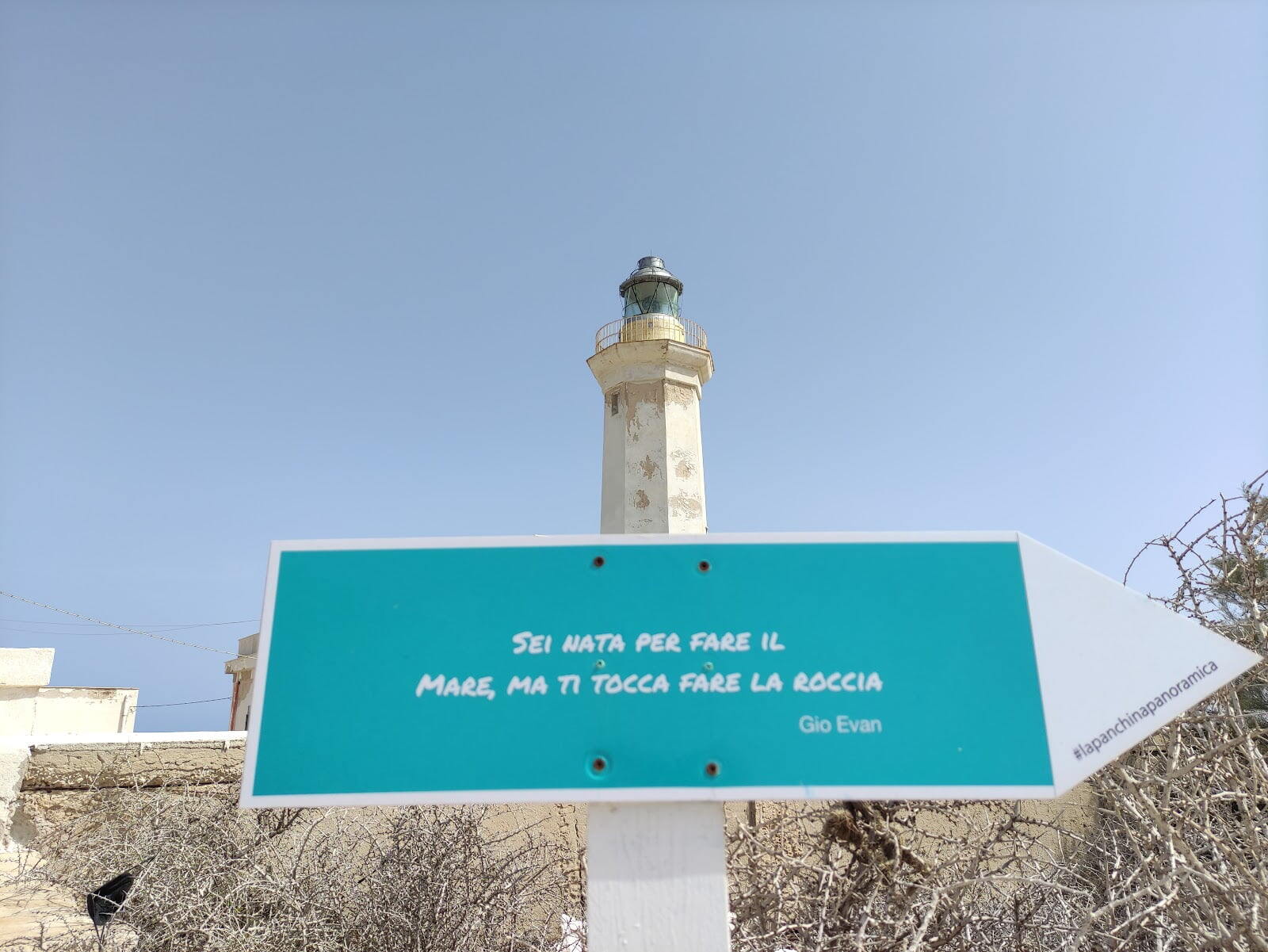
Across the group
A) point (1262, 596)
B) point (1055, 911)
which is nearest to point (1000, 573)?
point (1262, 596)

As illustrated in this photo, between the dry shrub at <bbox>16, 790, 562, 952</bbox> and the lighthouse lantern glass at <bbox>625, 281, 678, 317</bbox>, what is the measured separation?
1344 cm

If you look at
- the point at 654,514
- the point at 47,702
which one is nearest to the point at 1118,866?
the point at 654,514

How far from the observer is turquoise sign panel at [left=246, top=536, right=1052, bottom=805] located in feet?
4.03

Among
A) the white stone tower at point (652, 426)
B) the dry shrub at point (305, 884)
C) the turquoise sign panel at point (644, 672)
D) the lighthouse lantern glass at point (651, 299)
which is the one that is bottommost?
the dry shrub at point (305, 884)

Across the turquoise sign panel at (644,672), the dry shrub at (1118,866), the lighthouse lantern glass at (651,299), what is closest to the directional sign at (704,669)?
A: the turquoise sign panel at (644,672)

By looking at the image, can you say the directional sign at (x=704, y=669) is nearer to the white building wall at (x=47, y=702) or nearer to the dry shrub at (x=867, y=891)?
the dry shrub at (x=867, y=891)

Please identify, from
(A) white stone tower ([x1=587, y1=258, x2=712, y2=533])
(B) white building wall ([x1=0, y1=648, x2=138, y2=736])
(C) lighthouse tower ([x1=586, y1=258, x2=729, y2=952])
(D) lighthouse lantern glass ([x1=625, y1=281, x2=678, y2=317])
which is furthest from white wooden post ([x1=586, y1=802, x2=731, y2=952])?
(D) lighthouse lantern glass ([x1=625, y1=281, x2=678, y2=317])

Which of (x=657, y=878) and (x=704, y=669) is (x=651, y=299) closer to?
(x=704, y=669)

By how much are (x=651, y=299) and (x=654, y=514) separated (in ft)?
18.4

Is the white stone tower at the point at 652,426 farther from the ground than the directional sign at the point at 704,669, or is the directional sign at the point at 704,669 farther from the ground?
the white stone tower at the point at 652,426

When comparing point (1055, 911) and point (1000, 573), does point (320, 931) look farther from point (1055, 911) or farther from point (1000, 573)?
point (1055, 911)

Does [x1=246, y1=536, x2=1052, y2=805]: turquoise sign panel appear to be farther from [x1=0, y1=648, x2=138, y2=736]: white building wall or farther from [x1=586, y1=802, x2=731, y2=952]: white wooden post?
[x1=0, y1=648, x2=138, y2=736]: white building wall

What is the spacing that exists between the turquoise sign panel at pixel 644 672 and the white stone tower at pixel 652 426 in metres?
10.9

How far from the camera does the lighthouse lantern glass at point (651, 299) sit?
51.1 feet
